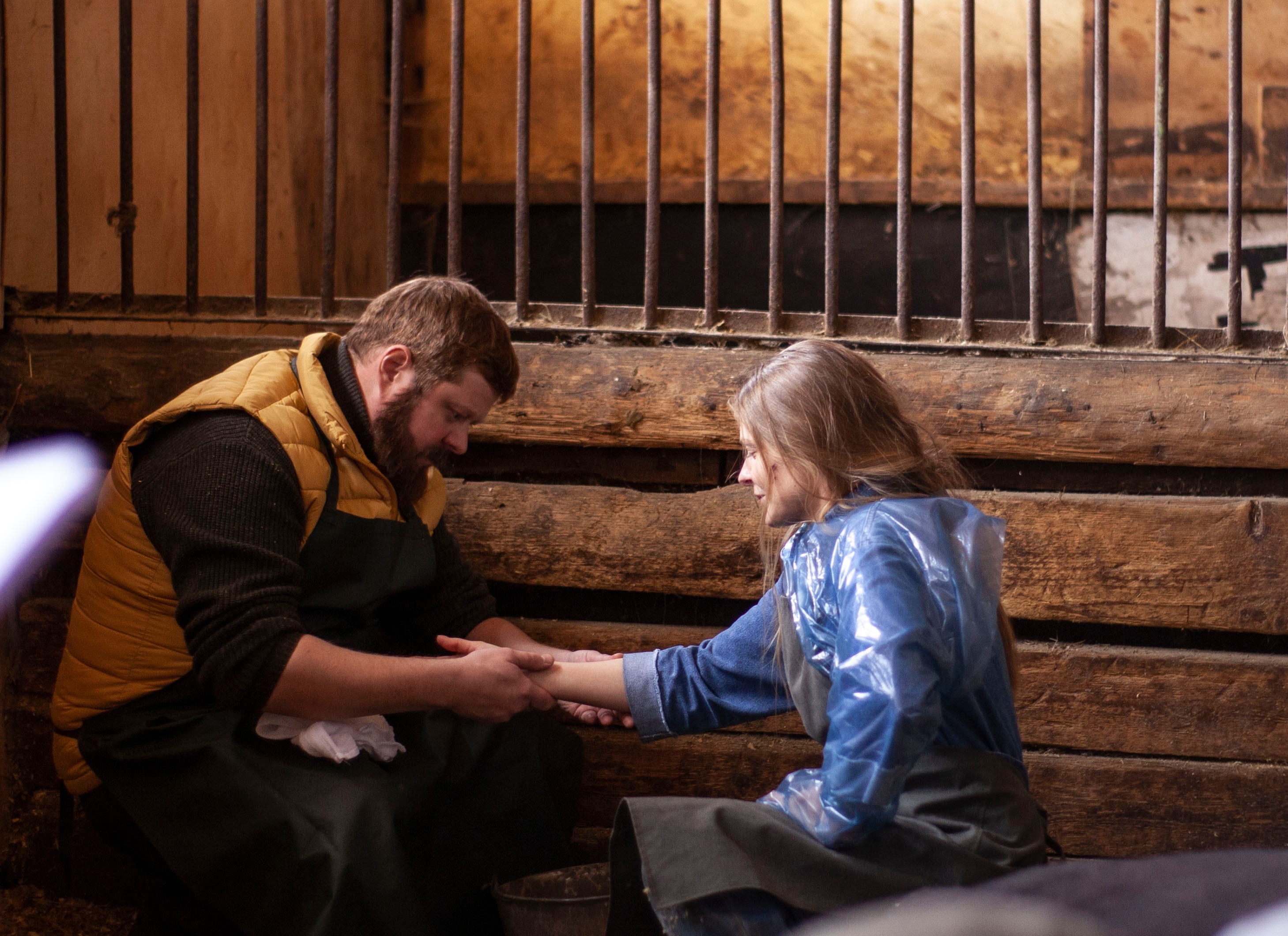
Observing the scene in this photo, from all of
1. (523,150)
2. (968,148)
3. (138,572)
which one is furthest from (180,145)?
(968,148)

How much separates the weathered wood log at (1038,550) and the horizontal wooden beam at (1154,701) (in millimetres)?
73

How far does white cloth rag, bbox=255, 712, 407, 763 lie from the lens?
5.57 ft

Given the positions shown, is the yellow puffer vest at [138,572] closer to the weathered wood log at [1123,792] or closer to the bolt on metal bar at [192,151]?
the bolt on metal bar at [192,151]

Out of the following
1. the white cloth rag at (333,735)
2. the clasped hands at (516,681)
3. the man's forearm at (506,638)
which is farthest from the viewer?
the man's forearm at (506,638)

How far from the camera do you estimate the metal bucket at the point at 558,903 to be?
1.64m

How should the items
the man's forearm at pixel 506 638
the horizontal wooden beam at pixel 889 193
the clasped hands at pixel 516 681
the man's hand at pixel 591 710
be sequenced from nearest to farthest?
the clasped hands at pixel 516 681, the man's hand at pixel 591 710, the man's forearm at pixel 506 638, the horizontal wooden beam at pixel 889 193

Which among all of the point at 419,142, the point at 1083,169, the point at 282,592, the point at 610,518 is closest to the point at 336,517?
the point at 282,592

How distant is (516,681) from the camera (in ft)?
6.04

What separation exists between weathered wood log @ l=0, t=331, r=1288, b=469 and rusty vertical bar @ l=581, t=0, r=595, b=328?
0.13 meters

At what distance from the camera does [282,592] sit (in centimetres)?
167

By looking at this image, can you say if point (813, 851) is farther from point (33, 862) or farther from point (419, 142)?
point (419, 142)

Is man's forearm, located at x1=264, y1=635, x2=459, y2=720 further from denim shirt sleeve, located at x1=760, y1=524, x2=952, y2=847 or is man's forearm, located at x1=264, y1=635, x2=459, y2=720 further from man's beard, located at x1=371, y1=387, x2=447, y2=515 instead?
denim shirt sleeve, located at x1=760, y1=524, x2=952, y2=847

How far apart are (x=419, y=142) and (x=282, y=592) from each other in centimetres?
318

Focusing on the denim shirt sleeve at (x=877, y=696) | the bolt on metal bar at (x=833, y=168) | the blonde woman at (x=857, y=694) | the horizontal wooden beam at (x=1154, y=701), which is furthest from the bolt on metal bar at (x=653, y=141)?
the horizontal wooden beam at (x=1154, y=701)
